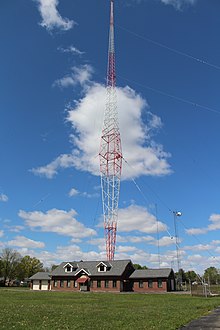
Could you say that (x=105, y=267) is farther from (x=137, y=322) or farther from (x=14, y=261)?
(x=137, y=322)

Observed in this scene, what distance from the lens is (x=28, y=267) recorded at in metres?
115

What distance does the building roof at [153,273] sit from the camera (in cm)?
6802

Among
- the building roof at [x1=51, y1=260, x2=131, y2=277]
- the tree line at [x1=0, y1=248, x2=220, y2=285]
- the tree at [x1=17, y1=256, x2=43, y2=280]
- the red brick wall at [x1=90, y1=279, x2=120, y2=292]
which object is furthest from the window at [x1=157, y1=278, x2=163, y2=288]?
the tree at [x1=17, y1=256, x2=43, y2=280]

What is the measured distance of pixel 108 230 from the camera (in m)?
72.2

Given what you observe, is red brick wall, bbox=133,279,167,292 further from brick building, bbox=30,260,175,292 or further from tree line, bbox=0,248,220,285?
tree line, bbox=0,248,220,285

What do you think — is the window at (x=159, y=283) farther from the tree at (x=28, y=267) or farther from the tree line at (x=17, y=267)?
the tree at (x=28, y=267)

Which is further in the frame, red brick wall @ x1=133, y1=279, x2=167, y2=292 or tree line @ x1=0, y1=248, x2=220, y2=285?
tree line @ x1=0, y1=248, x2=220, y2=285

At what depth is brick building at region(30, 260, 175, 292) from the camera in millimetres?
68688

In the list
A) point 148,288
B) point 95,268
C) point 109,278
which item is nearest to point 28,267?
point 95,268

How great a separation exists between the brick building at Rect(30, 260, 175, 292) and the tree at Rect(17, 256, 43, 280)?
37.0 meters

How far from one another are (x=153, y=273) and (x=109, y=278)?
30.1 feet

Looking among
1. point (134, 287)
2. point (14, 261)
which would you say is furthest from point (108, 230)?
point (14, 261)

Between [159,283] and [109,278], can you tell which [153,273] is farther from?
[109,278]

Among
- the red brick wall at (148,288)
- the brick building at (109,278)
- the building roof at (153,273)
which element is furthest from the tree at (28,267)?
the red brick wall at (148,288)
